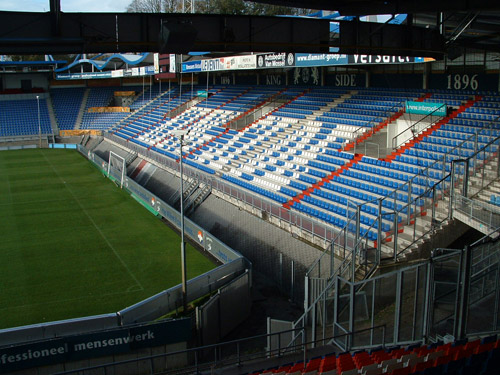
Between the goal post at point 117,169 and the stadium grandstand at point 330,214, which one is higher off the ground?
the stadium grandstand at point 330,214

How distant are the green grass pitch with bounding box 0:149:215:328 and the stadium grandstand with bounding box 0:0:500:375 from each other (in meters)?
0.49

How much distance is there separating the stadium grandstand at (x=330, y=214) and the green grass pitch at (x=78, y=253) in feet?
1.60

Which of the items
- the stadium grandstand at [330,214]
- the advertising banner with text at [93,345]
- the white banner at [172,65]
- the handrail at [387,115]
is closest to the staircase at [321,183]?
the stadium grandstand at [330,214]

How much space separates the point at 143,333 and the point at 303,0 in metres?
8.68

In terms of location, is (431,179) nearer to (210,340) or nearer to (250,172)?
(210,340)

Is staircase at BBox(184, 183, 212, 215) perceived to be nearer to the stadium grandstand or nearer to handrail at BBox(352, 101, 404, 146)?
the stadium grandstand

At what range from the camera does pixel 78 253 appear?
854 inches

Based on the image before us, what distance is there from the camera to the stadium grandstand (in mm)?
10766

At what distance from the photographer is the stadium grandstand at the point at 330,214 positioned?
1077 cm

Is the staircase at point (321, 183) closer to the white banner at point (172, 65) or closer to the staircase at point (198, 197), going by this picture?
the staircase at point (198, 197)

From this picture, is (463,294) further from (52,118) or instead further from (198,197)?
(52,118)

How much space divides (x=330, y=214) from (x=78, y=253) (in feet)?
32.0

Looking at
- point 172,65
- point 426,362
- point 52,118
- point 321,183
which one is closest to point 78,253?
point 321,183

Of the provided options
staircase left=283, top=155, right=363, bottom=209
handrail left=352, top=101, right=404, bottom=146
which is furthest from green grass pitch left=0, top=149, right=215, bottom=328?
handrail left=352, top=101, right=404, bottom=146
